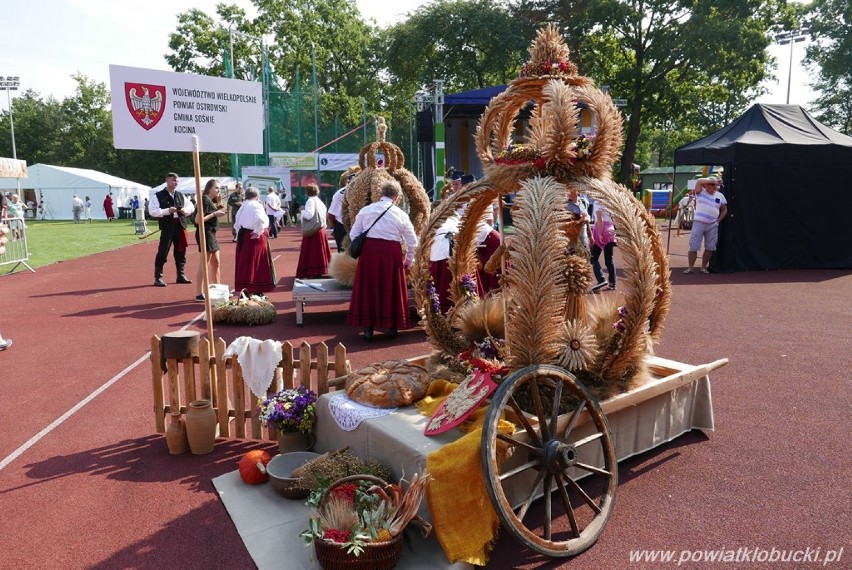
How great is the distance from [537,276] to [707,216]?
9909 millimetres

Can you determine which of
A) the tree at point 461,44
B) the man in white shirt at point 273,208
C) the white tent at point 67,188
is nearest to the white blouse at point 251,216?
the man in white shirt at point 273,208

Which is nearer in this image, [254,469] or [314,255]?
[254,469]

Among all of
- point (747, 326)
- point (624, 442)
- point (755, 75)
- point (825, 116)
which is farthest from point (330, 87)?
point (624, 442)

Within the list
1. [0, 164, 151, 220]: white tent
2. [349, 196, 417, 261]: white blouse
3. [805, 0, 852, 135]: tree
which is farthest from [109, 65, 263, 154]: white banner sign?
[805, 0, 852, 135]: tree

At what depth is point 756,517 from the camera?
3.40 meters

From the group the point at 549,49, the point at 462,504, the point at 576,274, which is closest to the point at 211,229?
the point at 549,49

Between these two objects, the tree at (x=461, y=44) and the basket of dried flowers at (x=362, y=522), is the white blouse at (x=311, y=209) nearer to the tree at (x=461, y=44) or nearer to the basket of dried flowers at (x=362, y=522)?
the basket of dried flowers at (x=362, y=522)

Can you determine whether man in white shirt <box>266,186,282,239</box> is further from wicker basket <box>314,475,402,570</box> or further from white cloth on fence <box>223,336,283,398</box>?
wicker basket <box>314,475,402,570</box>

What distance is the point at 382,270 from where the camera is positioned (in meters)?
7.17

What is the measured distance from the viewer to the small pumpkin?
12.5 feet

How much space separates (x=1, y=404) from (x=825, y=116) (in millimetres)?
51935

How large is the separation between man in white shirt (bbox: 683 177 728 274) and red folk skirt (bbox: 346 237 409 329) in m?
7.32

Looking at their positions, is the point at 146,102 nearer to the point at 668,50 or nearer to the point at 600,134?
the point at 600,134

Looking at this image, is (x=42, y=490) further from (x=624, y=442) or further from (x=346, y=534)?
(x=624, y=442)
